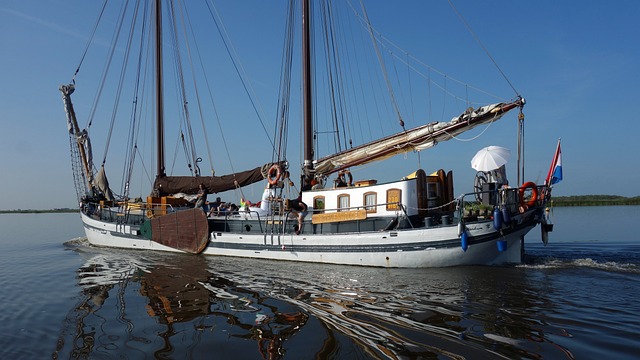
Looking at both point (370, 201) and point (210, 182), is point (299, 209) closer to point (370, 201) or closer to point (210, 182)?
point (370, 201)

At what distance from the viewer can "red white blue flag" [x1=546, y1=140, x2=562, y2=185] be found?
46.1ft

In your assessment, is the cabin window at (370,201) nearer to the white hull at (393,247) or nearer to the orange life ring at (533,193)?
the white hull at (393,247)

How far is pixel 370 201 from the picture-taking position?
16.0 m

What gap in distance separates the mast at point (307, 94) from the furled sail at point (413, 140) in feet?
2.11

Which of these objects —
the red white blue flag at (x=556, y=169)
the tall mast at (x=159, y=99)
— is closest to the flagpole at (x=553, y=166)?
the red white blue flag at (x=556, y=169)

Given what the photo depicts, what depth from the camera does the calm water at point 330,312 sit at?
21.0ft

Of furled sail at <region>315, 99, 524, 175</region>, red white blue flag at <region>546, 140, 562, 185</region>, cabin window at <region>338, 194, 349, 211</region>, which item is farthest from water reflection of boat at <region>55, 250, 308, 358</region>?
red white blue flag at <region>546, 140, 562, 185</region>

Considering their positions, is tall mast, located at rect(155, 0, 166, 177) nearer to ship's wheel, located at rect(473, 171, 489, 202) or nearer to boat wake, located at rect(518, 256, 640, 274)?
ship's wheel, located at rect(473, 171, 489, 202)

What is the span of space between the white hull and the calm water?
2.00 feet

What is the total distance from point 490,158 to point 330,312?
9.38 meters

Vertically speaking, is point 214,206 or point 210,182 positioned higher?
point 210,182

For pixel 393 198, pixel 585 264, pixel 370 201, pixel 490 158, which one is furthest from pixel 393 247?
pixel 585 264

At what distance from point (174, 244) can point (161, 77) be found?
42.5 feet

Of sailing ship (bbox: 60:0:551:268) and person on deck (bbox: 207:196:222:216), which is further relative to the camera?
person on deck (bbox: 207:196:222:216)
